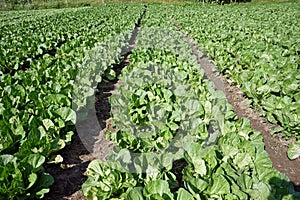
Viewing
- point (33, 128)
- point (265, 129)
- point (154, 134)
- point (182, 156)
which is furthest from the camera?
point (265, 129)

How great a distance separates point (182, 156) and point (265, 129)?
2.34 m

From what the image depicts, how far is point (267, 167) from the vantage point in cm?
271

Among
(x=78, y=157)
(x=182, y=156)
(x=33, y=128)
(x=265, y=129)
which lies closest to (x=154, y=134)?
(x=182, y=156)

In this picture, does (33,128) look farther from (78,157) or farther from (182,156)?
(182,156)

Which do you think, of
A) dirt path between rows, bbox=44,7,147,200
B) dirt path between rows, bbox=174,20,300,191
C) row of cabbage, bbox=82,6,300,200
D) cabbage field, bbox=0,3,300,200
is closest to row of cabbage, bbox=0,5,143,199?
cabbage field, bbox=0,3,300,200

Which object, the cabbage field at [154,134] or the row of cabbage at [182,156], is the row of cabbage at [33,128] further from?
the row of cabbage at [182,156]

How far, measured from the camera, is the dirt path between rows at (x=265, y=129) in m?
3.80

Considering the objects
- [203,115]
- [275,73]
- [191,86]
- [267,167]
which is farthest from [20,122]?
[275,73]

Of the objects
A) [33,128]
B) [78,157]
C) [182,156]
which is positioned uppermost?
[33,128]

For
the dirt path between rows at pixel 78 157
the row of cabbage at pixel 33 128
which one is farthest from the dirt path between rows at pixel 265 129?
the row of cabbage at pixel 33 128

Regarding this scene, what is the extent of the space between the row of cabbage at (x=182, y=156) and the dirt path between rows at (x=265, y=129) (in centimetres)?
87

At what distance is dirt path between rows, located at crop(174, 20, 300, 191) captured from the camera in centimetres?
380

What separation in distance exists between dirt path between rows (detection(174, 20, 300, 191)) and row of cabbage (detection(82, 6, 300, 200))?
870 millimetres

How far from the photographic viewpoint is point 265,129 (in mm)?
4863
